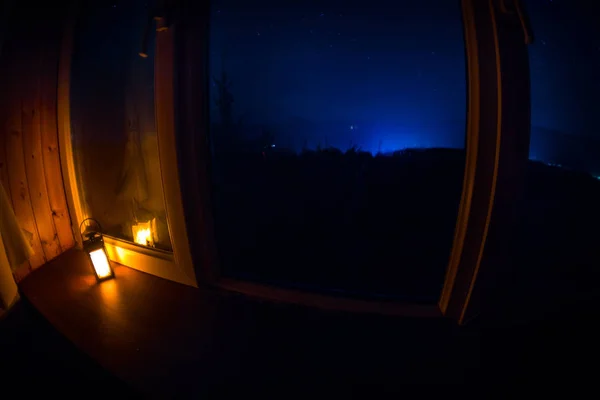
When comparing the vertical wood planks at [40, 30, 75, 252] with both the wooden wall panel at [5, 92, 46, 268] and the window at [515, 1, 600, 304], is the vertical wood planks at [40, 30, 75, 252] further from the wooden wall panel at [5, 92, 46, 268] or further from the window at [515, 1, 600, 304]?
the window at [515, 1, 600, 304]

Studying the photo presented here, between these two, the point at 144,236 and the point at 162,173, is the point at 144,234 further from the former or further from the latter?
the point at 162,173

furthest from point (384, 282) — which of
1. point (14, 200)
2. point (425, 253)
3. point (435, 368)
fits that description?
point (14, 200)

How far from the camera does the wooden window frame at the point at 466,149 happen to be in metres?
1.17

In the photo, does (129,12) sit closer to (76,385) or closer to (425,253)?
(76,385)

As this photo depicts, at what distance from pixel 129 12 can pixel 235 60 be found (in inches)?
43.5

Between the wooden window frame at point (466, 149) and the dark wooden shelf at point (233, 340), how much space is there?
0.12m

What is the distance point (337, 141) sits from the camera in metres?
3.02

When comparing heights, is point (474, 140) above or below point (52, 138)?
below

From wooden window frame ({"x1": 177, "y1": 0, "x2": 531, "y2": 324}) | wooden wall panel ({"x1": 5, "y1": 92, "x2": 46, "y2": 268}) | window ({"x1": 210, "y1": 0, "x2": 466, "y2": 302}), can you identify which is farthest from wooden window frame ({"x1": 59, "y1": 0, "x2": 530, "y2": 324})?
wooden wall panel ({"x1": 5, "y1": 92, "x2": 46, "y2": 268})

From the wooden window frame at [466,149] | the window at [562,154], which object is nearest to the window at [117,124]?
the wooden window frame at [466,149]

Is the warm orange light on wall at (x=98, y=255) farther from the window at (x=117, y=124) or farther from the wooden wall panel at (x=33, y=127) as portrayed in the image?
the wooden wall panel at (x=33, y=127)

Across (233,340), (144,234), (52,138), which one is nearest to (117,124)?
(52,138)

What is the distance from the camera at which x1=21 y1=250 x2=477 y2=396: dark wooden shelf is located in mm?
1209

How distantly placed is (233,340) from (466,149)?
1.58m
